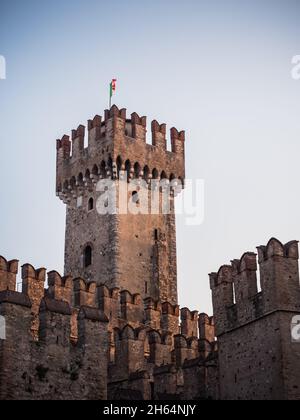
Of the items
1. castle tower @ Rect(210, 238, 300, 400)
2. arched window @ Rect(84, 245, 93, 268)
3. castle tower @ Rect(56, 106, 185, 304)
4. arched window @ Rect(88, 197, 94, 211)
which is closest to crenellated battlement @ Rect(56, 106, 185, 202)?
castle tower @ Rect(56, 106, 185, 304)

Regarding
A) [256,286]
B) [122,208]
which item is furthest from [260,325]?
[122,208]

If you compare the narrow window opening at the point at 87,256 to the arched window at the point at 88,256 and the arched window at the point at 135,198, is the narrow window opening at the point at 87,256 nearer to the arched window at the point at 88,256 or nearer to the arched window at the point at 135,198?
the arched window at the point at 88,256

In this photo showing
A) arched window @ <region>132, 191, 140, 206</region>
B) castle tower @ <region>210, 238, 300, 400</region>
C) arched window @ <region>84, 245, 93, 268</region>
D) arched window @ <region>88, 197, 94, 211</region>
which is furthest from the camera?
arched window @ <region>88, 197, 94, 211</region>

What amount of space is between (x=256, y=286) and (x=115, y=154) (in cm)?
1905

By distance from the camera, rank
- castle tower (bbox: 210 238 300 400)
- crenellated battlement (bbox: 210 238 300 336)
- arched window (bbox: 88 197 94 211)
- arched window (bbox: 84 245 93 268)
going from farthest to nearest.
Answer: arched window (bbox: 88 197 94 211) → arched window (bbox: 84 245 93 268) → crenellated battlement (bbox: 210 238 300 336) → castle tower (bbox: 210 238 300 400)

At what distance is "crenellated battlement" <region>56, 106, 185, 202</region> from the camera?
41906mm

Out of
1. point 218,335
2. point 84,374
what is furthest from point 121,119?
point 84,374

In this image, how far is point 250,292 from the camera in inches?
925

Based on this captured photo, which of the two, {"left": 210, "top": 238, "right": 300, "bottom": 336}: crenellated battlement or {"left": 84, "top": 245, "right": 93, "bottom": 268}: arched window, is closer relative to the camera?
{"left": 210, "top": 238, "right": 300, "bottom": 336}: crenellated battlement

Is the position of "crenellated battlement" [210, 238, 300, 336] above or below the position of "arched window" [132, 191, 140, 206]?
below

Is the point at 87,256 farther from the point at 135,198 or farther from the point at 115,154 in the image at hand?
the point at 115,154

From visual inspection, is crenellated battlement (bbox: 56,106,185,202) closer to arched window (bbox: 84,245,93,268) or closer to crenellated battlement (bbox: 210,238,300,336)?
arched window (bbox: 84,245,93,268)
